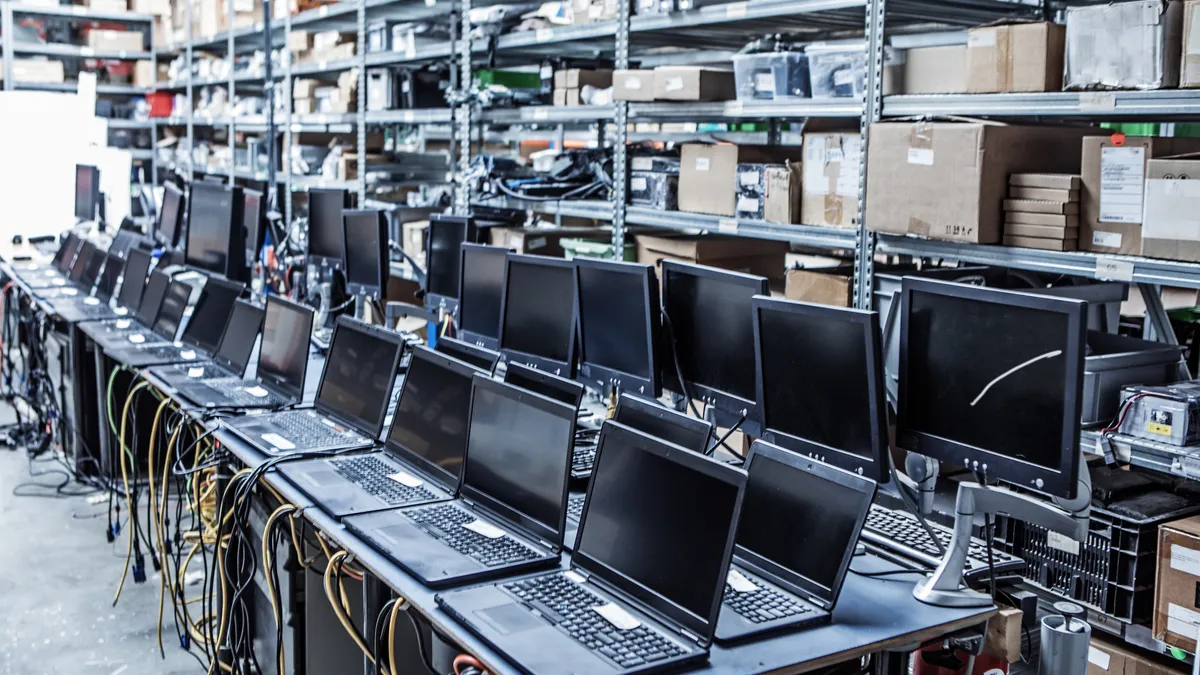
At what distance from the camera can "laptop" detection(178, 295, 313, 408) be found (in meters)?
3.48

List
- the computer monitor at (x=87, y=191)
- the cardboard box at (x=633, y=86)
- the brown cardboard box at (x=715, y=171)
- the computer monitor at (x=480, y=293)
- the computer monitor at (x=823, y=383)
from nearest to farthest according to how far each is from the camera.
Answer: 1. the computer monitor at (x=823, y=383)
2. the computer monitor at (x=480, y=293)
3. the brown cardboard box at (x=715, y=171)
4. the cardboard box at (x=633, y=86)
5. the computer monitor at (x=87, y=191)

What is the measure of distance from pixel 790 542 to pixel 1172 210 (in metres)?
1.36

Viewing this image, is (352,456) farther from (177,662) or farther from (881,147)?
(881,147)

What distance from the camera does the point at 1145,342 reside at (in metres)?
2.78

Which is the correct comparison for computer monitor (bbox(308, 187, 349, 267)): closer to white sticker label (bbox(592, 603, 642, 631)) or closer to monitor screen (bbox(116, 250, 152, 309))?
monitor screen (bbox(116, 250, 152, 309))

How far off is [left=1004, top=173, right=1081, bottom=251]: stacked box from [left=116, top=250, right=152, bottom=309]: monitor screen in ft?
13.0

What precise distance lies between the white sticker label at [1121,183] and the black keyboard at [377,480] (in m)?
1.77

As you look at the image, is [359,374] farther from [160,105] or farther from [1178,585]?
[160,105]

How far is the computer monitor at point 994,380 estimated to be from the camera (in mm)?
1786

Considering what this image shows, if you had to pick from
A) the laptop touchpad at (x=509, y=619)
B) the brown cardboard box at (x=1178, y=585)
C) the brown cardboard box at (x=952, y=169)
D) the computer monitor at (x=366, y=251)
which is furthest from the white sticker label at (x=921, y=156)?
the computer monitor at (x=366, y=251)

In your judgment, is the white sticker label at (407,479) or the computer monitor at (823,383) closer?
the computer monitor at (823,383)

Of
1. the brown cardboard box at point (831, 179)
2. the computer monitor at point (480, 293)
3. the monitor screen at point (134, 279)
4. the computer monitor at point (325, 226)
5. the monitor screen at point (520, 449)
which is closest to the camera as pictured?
the monitor screen at point (520, 449)

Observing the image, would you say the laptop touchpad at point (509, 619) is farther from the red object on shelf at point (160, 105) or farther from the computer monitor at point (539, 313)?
the red object on shelf at point (160, 105)

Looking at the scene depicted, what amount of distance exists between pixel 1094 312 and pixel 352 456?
1923 mm
